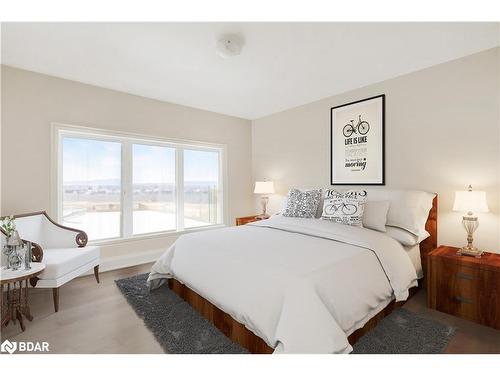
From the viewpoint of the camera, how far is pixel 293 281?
4.65 ft

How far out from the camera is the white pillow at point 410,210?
2432 millimetres

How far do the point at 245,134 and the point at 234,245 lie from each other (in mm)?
3193

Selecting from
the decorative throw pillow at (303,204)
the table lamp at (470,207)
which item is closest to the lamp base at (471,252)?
the table lamp at (470,207)

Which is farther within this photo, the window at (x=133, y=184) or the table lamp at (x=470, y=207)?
the window at (x=133, y=184)

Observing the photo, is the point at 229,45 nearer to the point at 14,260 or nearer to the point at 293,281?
the point at 293,281

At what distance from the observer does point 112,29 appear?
2.00m

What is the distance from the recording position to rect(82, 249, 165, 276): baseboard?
326 centimetres

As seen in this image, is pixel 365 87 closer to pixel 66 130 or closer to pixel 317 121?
pixel 317 121

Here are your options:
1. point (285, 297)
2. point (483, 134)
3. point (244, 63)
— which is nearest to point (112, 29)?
point (244, 63)

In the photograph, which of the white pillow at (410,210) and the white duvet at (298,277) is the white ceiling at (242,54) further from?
the white duvet at (298,277)

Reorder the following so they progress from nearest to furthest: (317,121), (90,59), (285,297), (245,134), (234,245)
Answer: (285,297)
(234,245)
(90,59)
(317,121)
(245,134)

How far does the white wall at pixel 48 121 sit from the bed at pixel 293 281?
5.68 ft

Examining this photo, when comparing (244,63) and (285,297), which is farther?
(244,63)

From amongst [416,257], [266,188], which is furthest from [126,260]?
[416,257]
